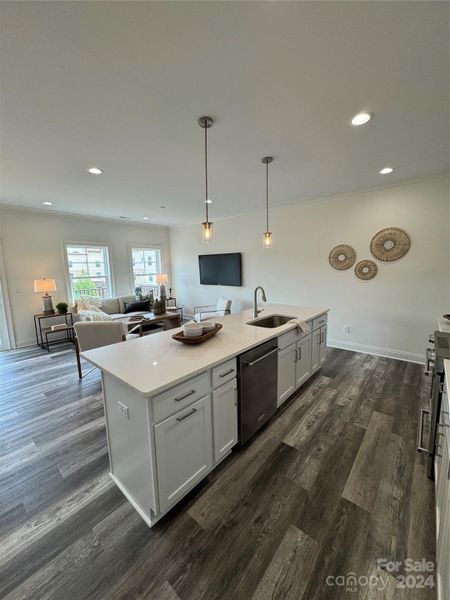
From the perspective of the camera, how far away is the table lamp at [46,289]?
14.9 feet

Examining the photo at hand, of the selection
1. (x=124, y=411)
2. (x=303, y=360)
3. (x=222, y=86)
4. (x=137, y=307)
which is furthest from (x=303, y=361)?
(x=137, y=307)

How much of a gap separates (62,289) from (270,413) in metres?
5.18

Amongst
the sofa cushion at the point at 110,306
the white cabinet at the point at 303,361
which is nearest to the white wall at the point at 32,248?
the sofa cushion at the point at 110,306

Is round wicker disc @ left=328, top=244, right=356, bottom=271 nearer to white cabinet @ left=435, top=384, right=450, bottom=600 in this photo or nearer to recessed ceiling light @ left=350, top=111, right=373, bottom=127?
recessed ceiling light @ left=350, top=111, right=373, bottom=127

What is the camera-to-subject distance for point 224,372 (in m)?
1.67

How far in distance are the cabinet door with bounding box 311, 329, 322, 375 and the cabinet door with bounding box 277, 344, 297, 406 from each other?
515 millimetres

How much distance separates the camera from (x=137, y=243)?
643 centimetres

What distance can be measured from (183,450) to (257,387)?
0.79 meters

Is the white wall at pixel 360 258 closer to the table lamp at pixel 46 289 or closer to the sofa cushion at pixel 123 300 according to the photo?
the sofa cushion at pixel 123 300

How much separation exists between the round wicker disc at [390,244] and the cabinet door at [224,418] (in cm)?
324

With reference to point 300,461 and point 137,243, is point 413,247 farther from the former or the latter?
point 137,243

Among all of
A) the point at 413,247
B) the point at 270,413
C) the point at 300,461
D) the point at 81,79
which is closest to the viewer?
the point at 81,79

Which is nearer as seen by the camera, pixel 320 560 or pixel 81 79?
pixel 320 560

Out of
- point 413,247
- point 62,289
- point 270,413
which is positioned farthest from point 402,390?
point 62,289
